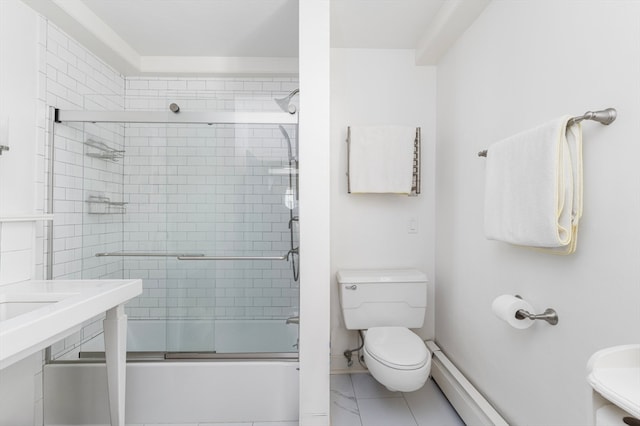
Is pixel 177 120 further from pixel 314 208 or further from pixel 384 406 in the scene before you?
pixel 384 406

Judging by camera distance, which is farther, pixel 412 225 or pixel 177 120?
pixel 412 225

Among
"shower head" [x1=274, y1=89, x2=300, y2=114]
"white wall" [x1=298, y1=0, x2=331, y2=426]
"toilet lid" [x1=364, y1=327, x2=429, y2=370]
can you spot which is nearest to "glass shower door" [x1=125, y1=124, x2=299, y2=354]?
"shower head" [x1=274, y1=89, x2=300, y2=114]

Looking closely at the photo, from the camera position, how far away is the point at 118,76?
2.62 metres

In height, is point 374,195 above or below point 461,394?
above

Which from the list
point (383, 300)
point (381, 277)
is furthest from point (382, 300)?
point (381, 277)

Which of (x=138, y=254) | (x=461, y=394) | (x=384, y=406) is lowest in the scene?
(x=384, y=406)

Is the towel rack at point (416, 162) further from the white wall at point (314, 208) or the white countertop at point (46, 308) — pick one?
the white countertop at point (46, 308)

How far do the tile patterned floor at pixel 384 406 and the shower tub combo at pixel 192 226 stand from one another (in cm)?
47

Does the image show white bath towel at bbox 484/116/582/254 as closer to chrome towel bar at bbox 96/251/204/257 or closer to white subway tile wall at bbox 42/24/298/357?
white subway tile wall at bbox 42/24/298/357

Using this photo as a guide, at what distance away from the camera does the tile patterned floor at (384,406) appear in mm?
1841

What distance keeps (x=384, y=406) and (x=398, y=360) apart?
473 mm

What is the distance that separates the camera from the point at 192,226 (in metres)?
1.97

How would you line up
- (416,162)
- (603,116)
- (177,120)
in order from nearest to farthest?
(603,116) → (177,120) → (416,162)

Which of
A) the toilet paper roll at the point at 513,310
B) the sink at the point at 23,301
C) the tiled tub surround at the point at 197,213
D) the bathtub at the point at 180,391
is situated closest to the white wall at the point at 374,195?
the tiled tub surround at the point at 197,213
